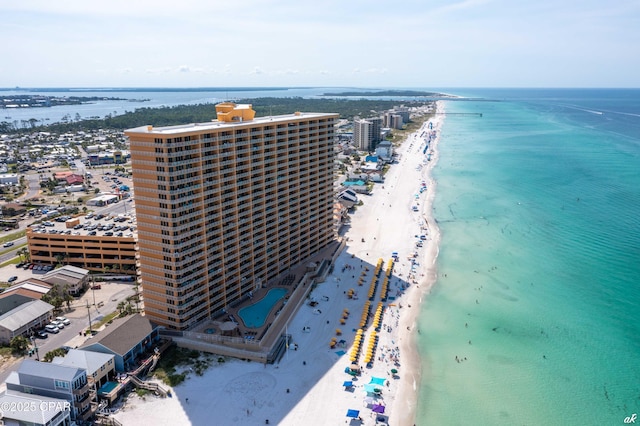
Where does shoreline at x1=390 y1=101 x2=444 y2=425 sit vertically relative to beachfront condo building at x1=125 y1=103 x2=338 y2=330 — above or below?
below

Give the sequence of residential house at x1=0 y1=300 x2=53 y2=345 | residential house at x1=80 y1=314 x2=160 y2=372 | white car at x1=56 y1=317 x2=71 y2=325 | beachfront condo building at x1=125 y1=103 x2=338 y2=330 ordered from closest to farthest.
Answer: residential house at x1=80 y1=314 x2=160 y2=372 → beachfront condo building at x1=125 y1=103 x2=338 y2=330 → residential house at x1=0 y1=300 x2=53 y2=345 → white car at x1=56 y1=317 x2=71 y2=325

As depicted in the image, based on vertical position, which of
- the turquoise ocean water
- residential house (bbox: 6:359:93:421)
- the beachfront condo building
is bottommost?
the turquoise ocean water

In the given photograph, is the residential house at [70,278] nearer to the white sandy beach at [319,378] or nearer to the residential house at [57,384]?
the residential house at [57,384]

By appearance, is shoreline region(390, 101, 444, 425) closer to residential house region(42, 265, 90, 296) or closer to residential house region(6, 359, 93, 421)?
residential house region(6, 359, 93, 421)

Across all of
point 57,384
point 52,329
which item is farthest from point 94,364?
point 52,329

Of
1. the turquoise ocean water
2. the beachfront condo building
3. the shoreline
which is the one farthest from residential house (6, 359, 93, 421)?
the turquoise ocean water

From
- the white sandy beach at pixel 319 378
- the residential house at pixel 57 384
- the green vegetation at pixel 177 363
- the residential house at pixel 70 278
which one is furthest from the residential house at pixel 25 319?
the white sandy beach at pixel 319 378
